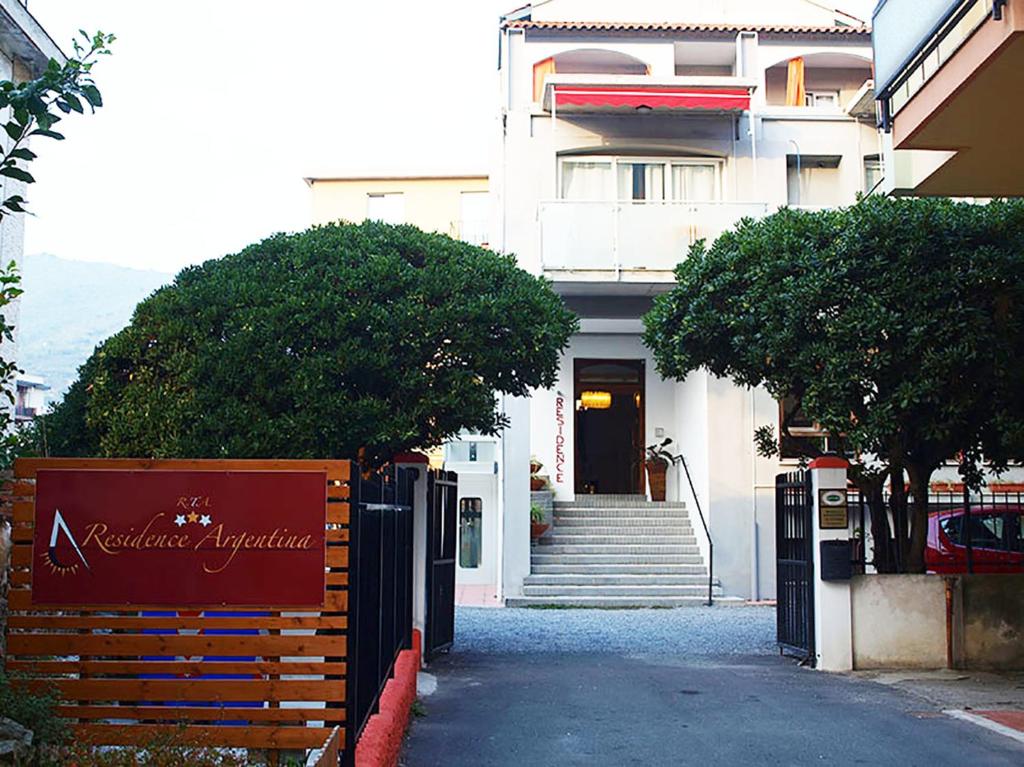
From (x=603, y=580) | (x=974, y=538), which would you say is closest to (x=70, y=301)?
(x=603, y=580)

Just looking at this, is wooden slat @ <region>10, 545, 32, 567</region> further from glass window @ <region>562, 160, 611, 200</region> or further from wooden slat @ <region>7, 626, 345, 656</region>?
glass window @ <region>562, 160, 611, 200</region>

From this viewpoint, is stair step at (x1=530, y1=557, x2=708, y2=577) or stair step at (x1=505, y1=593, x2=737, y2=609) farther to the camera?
stair step at (x1=530, y1=557, x2=708, y2=577)

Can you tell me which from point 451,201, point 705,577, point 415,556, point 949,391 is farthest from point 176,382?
point 451,201

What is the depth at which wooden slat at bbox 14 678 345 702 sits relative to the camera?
5.52m

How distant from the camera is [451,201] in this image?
35.1 metres

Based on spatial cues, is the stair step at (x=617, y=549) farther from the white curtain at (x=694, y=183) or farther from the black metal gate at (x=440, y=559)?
the black metal gate at (x=440, y=559)

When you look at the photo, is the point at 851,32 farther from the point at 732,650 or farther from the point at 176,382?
the point at 176,382

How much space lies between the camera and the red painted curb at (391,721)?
5879 millimetres

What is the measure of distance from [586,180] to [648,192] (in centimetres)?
114

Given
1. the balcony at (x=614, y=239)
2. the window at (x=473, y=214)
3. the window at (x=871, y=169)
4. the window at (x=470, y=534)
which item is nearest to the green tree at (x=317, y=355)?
the balcony at (x=614, y=239)

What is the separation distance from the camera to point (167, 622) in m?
5.66

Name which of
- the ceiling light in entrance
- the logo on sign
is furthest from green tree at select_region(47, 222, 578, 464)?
the ceiling light in entrance

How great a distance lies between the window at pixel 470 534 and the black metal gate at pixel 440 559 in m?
9.11

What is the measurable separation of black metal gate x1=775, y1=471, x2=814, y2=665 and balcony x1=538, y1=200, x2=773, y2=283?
694cm
